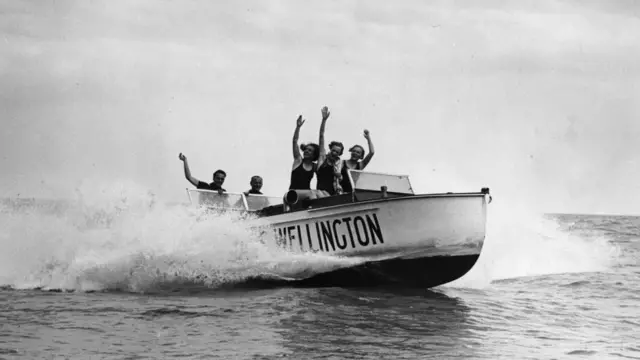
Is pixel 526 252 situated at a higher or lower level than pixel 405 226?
lower

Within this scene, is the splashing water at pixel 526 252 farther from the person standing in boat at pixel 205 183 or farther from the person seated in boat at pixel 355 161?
the person standing in boat at pixel 205 183

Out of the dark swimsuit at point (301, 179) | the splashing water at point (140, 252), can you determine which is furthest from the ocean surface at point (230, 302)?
the dark swimsuit at point (301, 179)

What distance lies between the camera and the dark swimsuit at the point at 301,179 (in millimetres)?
12953

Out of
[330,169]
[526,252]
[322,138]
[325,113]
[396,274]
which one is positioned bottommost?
[396,274]

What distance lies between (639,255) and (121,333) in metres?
21.2

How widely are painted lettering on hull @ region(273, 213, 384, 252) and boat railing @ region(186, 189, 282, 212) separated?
1.78 metres

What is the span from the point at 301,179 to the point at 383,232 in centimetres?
187

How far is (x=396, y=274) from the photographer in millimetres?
12344

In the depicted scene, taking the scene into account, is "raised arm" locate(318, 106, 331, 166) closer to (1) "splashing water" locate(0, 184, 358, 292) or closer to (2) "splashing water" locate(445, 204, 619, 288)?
(1) "splashing water" locate(0, 184, 358, 292)

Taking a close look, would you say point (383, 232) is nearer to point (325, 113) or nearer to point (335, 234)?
point (335, 234)

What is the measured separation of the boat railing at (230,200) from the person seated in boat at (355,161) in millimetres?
2059

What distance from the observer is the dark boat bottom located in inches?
474

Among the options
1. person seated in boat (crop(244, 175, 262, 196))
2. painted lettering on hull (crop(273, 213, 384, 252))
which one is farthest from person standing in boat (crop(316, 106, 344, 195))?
person seated in boat (crop(244, 175, 262, 196))

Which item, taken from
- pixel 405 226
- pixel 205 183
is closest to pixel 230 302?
pixel 405 226
